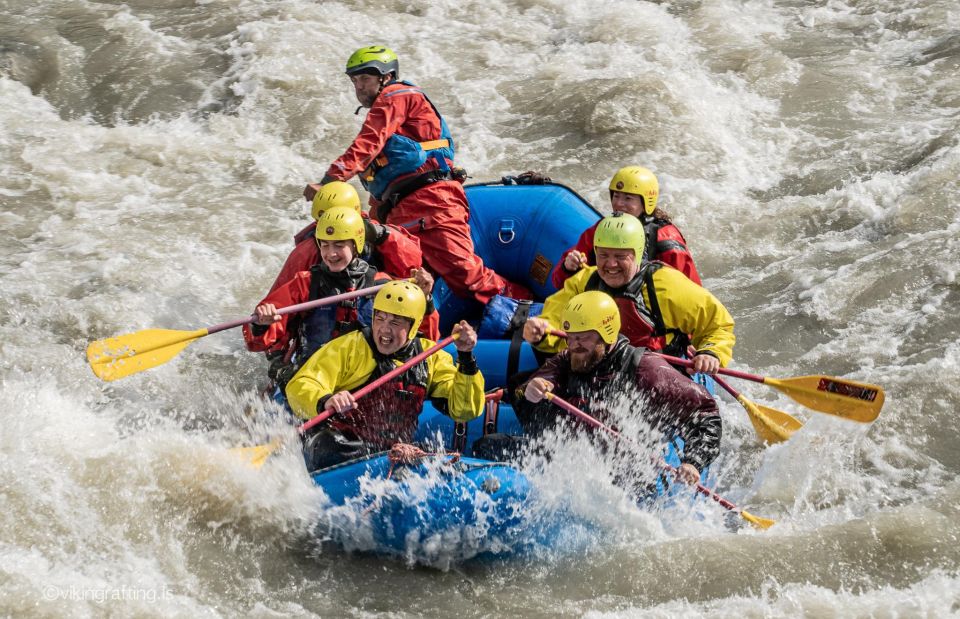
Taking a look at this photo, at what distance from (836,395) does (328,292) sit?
8.85 feet

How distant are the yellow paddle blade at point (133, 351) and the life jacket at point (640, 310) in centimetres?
214

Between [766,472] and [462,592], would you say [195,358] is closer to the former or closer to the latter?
[462,592]

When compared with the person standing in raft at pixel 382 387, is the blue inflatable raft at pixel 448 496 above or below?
below

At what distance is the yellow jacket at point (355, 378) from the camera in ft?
16.8

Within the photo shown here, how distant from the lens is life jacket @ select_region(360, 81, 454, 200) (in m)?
6.77

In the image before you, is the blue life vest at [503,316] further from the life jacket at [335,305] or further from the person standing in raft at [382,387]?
the person standing in raft at [382,387]

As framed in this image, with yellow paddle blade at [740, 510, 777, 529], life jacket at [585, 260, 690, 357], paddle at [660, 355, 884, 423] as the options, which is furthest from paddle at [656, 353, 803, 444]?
yellow paddle blade at [740, 510, 777, 529]

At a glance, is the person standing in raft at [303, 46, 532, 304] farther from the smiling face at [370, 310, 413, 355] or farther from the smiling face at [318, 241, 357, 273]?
the smiling face at [370, 310, 413, 355]

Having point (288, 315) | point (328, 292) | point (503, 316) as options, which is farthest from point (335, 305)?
point (503, 316)

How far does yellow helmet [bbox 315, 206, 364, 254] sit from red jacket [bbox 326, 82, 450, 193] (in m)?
0.64

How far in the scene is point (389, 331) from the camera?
521 centimetres

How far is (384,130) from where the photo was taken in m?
6.62

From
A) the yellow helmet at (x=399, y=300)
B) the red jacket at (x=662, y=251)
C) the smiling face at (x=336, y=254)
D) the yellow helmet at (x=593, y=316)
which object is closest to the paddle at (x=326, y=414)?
the yellow helmet at (x=399, y=300)

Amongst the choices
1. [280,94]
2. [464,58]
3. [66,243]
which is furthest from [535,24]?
[66,243]
